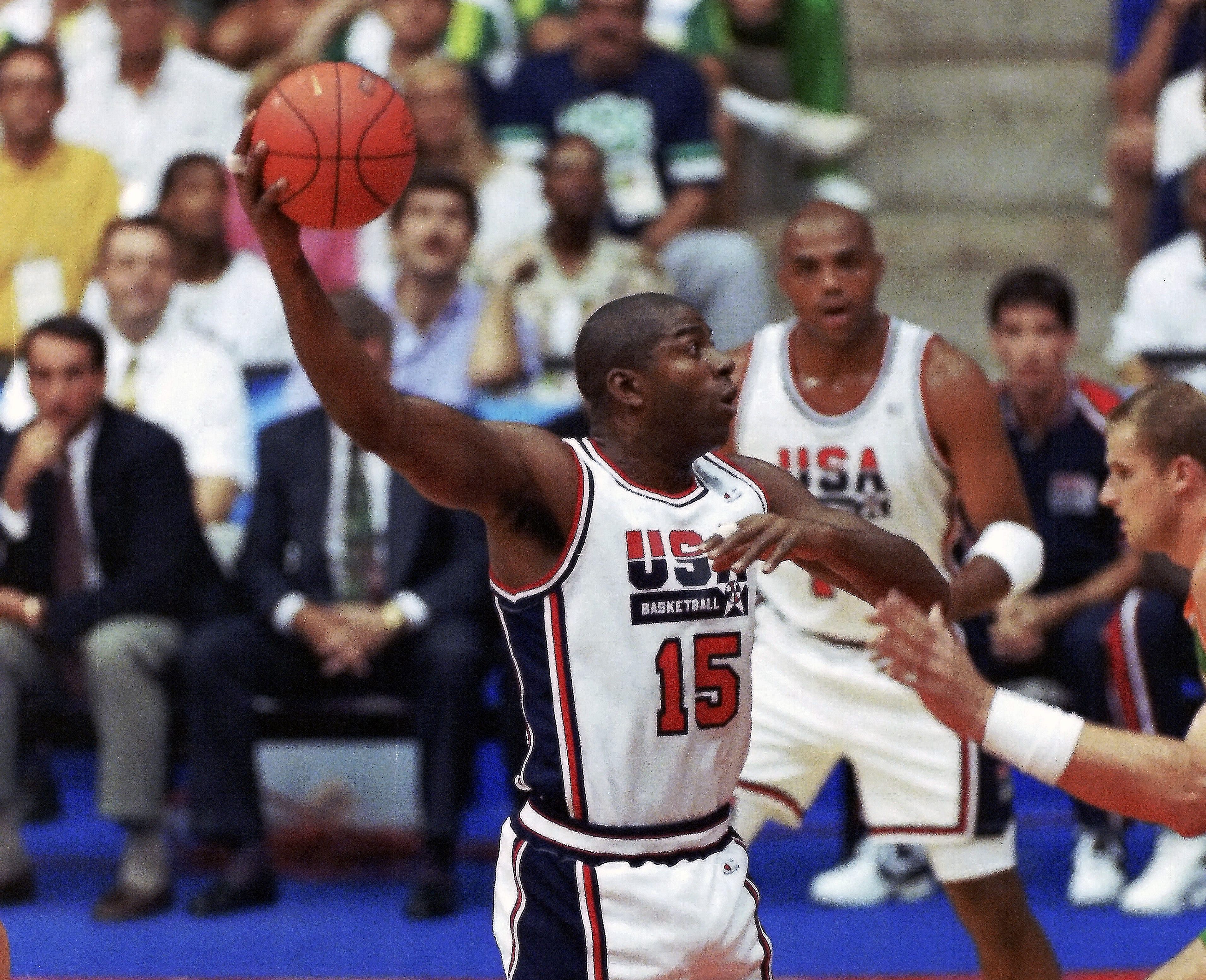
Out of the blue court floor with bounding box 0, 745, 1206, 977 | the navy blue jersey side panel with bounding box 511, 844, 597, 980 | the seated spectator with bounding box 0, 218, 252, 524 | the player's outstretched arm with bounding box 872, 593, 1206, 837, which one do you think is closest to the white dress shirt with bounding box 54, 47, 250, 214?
the seated spectator with bounding box 0, 218, 252, 524

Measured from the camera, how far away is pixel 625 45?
823 centimetres

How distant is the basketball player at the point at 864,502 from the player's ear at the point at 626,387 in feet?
5.01

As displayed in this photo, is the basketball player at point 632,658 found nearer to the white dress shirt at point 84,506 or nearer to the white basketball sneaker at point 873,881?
the white basketball sneaker at point 873,881

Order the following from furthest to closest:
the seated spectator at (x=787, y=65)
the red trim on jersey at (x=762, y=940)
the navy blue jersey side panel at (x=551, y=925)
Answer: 1. the seated spectator at (x=787, y=65)
2. the red trim on jersey at (x=762, y=940)
3. the navy blue jersey side panel at (x=551, y=925)

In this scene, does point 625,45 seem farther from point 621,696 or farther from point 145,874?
point 621,696

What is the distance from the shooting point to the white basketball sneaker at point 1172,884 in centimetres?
619

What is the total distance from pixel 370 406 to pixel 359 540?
3.57 metres

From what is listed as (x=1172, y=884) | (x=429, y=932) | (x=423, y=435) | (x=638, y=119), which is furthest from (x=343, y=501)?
(x=423, y=435)

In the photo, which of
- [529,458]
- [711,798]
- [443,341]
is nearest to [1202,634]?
[711,798]

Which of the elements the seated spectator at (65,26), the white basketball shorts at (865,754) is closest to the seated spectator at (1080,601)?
the white basketball shorts at (865,754)

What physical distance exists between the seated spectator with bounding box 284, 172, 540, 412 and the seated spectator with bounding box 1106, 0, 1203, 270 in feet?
9.08

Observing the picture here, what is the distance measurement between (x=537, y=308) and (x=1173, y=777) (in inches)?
181

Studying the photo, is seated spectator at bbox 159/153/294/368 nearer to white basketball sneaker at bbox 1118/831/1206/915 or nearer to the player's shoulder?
the player's shoulder

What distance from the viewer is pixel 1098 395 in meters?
6.87
